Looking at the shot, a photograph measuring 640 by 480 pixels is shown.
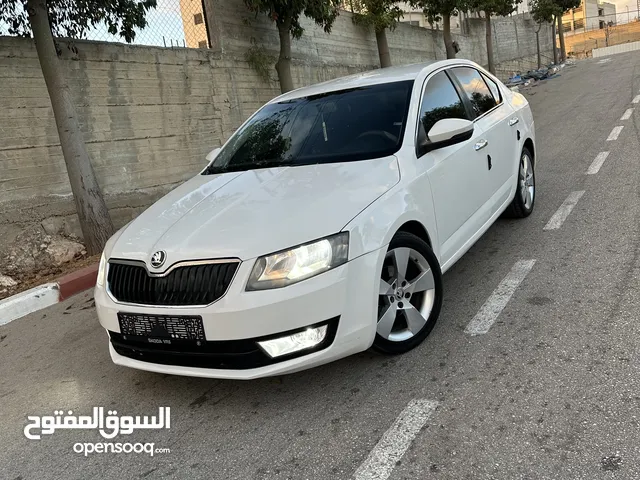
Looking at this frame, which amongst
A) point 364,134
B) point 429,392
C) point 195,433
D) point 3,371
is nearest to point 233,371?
point 195,433

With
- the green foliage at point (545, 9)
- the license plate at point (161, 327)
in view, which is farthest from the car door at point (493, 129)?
the green foliage at point (545, 9)

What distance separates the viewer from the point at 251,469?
254cm

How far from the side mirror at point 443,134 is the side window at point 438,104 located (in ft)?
0.25

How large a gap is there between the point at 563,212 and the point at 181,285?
4.30 m

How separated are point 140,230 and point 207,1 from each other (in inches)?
328

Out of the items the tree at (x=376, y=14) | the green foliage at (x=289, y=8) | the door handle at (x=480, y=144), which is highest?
the tree at (x=376, y=14)

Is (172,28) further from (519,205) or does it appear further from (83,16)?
(519,205)

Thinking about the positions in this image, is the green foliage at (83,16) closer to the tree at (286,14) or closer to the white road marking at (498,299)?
the tree at (286,14)

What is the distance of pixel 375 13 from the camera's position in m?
15.8

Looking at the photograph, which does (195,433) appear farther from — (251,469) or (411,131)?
(411,131)

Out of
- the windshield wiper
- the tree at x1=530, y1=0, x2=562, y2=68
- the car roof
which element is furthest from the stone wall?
the tree at x1=530, y1=0, x2=562, y2=68

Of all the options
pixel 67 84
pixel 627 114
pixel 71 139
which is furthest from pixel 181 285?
pixel 627 114

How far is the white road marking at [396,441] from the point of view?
2406 millimetres

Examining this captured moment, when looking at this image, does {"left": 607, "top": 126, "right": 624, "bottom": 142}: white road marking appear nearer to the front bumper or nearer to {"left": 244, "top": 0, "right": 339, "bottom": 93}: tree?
{"left": 244, "top": 0, "right": 339, "bottom": 93}: tree
